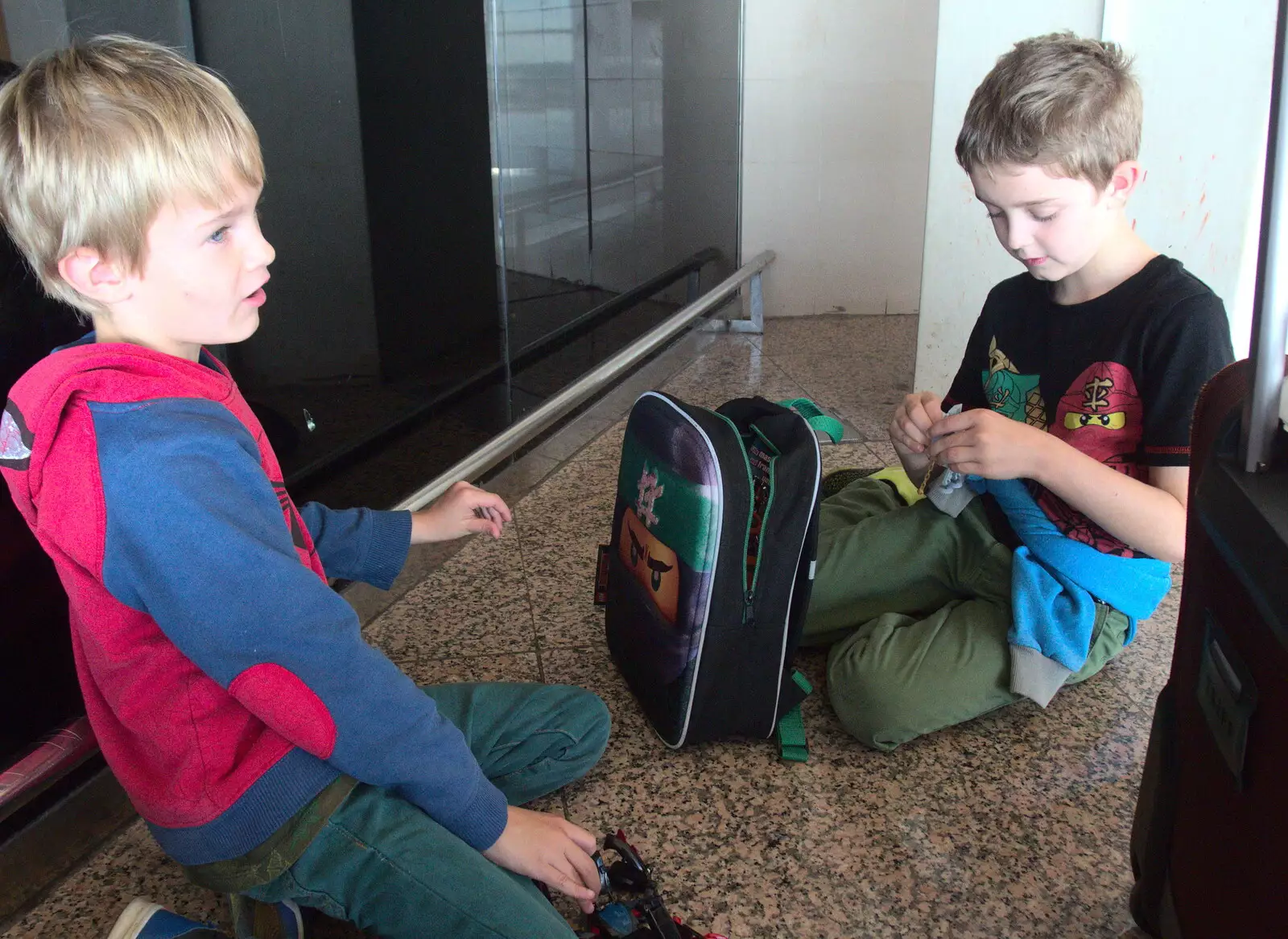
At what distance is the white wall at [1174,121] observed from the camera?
1888 millimetres

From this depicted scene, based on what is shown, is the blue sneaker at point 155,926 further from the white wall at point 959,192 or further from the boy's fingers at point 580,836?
the white wall at point 959,192

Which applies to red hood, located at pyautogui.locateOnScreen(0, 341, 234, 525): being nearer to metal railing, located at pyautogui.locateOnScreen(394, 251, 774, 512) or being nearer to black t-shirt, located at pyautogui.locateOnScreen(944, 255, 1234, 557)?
metal railing, located at pyautogui.locateOnScreen(394, 251, 774, 512)

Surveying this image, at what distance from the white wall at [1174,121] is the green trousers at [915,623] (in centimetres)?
82

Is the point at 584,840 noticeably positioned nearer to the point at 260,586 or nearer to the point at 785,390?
the point at 260,586

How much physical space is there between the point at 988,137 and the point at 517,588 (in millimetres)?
1003

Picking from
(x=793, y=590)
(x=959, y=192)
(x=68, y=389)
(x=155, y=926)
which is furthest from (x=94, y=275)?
(x=959, y=192)

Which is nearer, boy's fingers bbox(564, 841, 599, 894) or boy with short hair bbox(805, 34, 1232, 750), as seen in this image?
boy's fingers bbox(564, 841, 599, 894)

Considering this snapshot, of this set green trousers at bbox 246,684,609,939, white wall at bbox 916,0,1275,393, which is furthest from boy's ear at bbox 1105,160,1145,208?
green trousers at bbox 246,684,609,939

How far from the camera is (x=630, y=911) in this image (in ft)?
3.56

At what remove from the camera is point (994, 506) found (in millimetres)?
1558

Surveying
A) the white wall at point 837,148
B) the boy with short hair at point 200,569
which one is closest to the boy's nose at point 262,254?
the boy with short hair at point 200,569

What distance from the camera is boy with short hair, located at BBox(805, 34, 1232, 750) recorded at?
50.4 inches

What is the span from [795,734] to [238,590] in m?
0.79

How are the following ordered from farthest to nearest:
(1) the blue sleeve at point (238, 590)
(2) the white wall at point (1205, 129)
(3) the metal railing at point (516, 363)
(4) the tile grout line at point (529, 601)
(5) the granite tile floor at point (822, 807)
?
(2) the white wall at point (1205, 129)
(3) the metal railing at point (516, 363)
(4) the tile grout line at point (529, 601)
(5) the granite tile floor at point (822, 807)
(1) the blue sleeve at point (238, 590)
